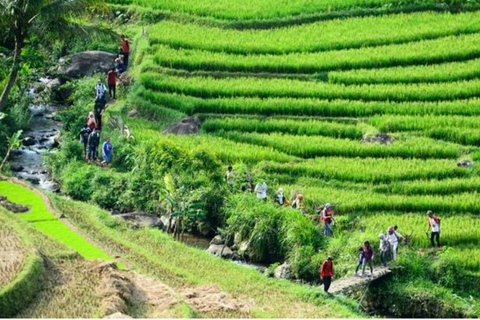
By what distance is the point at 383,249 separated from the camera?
88.7 ft

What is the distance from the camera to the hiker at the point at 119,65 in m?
37.0

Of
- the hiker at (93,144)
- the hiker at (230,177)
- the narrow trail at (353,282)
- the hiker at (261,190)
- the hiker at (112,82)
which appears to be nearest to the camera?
the narrow trail at (353,282)

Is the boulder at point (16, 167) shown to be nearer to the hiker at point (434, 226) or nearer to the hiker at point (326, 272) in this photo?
the hiker at point (326, 272)

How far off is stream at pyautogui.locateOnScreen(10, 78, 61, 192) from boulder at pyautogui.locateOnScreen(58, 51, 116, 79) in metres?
1.09

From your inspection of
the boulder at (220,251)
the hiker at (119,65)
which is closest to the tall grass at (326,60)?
the hiker at (119,65)

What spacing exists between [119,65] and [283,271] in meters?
11.6

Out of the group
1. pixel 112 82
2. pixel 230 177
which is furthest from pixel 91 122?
pixel 230 177

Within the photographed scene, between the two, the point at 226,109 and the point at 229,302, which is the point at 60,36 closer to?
the point at 226,109

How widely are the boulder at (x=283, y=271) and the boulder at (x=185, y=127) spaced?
6.92 meters

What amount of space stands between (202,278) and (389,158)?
7777 millimetres

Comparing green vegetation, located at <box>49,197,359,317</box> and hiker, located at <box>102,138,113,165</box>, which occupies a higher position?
hiker, located at <box>102,138,113,165</box>

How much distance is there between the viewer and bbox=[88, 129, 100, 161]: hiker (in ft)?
105

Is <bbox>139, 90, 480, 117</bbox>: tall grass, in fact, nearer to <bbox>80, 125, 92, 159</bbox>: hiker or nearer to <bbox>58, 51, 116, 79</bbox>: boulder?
<bbox>80, 125, 92, 159</bbox>: hiker

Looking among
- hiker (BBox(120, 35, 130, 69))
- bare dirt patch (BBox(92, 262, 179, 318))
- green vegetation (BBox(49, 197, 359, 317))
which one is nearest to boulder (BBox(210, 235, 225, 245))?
green vegetation (BBox(49, 197, 359, 317))
